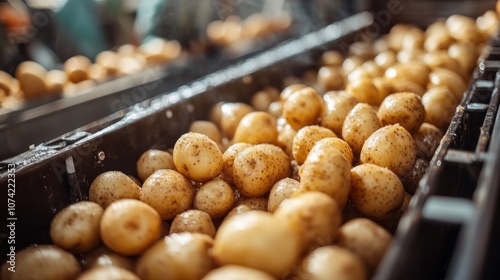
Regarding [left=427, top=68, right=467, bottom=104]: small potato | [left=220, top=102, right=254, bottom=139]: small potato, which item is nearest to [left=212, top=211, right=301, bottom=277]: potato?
[left=220, top=102, right=254, bottom=139]: small potato

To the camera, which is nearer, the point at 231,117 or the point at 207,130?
the point at 207,130

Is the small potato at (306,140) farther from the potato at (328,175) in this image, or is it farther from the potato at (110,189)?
the potato at (110,189)

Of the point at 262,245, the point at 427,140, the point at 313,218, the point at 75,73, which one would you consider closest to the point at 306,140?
the point at 427,140

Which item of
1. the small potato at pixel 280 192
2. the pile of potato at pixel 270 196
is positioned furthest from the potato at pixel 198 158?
the small potato at pixel 280 192

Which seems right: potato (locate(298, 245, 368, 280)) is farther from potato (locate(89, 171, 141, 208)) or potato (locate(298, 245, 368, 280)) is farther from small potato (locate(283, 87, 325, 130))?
small potato (locate(283, 87, 325, 130))

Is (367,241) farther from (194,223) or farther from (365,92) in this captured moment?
(365,92)

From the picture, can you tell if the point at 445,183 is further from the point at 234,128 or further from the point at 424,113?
the point at 234,128
